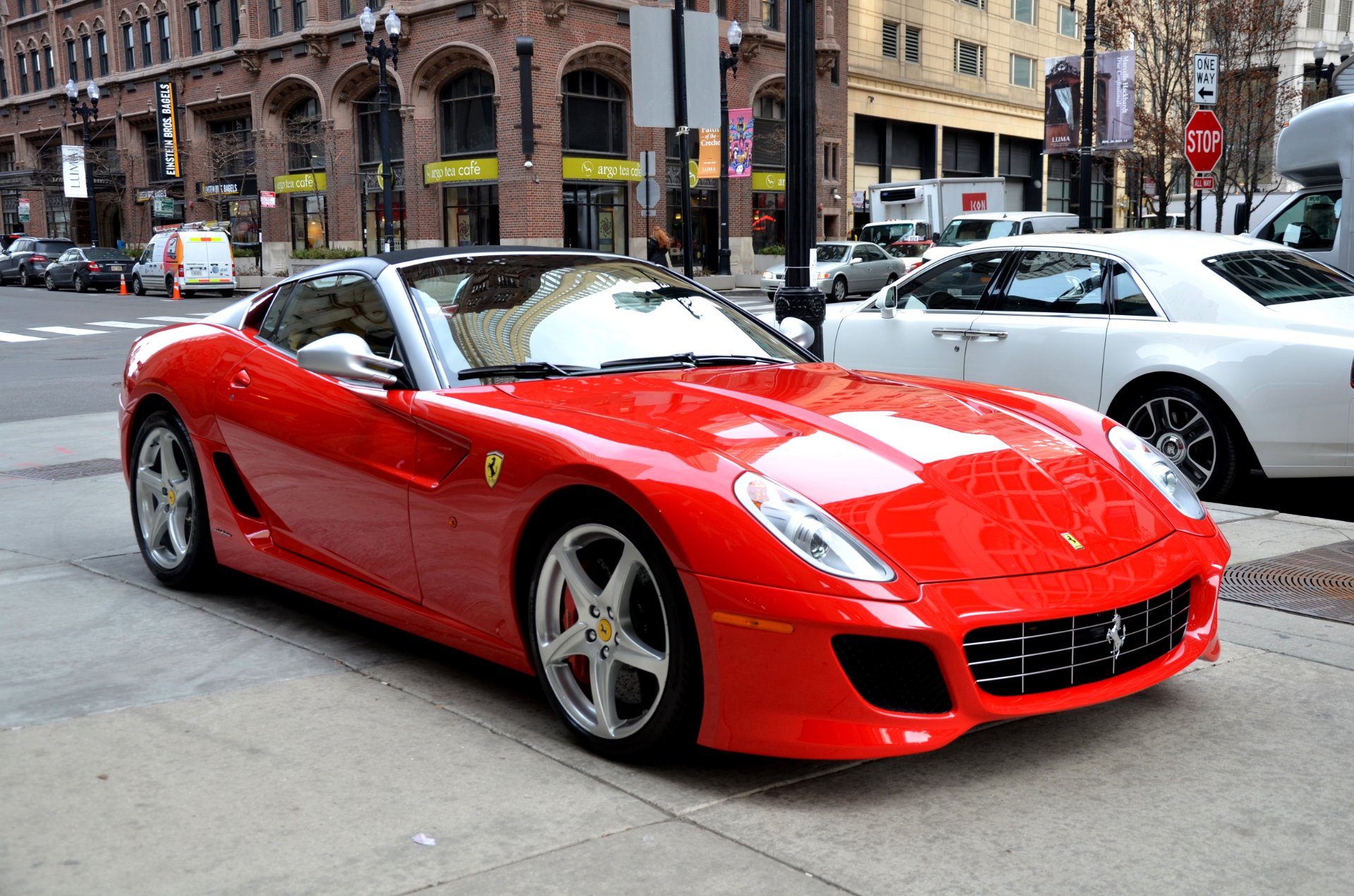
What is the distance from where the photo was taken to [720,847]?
2.94m

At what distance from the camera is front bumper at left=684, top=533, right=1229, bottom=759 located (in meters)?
3.03

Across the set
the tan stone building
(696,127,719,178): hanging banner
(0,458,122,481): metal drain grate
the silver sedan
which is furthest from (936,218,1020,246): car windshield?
the tan stone building

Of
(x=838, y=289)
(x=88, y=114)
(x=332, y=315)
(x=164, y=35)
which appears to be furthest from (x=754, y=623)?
(x=88, y=114)

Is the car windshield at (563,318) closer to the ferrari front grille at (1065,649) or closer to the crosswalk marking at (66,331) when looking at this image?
the ferrari front grille at (1065,649)

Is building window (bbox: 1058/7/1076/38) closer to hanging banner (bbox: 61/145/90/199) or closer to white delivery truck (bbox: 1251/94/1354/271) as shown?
hanging banner (bbox: 61/145/90/199)

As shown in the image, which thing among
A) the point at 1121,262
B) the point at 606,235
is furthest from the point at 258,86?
the point at 1121,262

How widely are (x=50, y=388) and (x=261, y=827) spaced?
503 inches

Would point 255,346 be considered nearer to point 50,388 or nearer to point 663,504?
point 663,504

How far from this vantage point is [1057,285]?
7.77 m

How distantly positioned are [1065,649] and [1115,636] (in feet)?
0.57

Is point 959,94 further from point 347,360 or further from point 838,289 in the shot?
point 347,360

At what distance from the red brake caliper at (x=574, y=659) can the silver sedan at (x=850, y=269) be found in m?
28.6

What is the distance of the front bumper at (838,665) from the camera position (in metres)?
3.03

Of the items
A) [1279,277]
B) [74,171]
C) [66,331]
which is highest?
[74,171]
